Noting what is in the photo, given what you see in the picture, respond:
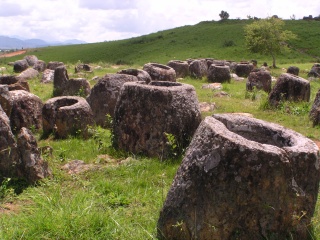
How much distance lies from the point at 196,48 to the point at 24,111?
4666cm

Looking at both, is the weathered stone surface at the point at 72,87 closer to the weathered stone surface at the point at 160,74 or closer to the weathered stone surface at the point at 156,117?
the weathered stone surface at the point at 160,74

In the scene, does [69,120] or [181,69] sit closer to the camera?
[69,120]

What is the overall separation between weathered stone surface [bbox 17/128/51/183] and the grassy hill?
3907cm

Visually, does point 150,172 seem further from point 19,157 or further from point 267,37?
point 267,37

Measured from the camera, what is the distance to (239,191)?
152 inches

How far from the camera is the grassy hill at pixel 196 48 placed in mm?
47500

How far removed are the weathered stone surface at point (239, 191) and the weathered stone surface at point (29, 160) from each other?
2.43 m

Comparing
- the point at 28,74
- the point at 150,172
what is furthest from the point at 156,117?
the point at 28,74

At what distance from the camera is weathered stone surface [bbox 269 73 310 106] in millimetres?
13219

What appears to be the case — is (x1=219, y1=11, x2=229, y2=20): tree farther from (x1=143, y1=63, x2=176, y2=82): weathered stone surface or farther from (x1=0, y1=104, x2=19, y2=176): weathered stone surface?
(x1=0, y1=104, x2=19, y2=176): weathered stone surface

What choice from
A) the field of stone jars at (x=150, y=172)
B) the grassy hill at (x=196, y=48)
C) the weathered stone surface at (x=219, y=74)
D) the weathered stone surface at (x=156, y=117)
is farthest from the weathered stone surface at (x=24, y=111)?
the grassy hill at (x=196, y=48)


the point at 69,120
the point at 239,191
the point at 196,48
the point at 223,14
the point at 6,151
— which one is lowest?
the point at 196,48

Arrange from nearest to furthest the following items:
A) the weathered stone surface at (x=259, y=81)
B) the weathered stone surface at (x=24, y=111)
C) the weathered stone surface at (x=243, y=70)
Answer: the weathered stone surface at (x=24, y=111) → the weathered stone surface at (x=259, y=81) → the weathered stone surface at (x=243, y=70)

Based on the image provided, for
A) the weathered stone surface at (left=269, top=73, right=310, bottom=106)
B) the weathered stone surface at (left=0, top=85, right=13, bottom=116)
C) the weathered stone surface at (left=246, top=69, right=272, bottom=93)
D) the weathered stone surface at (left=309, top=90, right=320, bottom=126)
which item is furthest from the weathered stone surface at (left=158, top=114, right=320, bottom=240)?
the weathered stone surface at (left=246, top=69, right=272, bottom=93)
